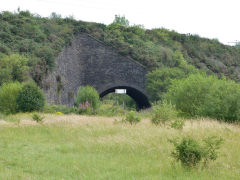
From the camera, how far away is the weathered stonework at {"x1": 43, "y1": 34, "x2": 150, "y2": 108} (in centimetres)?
3891

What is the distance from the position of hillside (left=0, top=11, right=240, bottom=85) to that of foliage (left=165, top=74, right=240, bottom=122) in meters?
13.6

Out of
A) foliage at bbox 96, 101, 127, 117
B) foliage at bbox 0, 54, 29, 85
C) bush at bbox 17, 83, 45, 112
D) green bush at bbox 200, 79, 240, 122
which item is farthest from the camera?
foliage at bbox 96, 101, 127, 117

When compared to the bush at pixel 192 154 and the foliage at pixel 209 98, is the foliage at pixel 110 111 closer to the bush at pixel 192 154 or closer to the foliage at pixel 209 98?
the foliage at pixel 209 98

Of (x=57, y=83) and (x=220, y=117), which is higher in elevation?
(x=57, y=83)

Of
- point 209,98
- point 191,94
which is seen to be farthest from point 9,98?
point 209,98

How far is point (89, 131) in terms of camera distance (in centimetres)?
1427

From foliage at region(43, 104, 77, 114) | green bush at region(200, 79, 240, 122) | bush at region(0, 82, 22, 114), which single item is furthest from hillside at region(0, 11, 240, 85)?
green bush at region(200, 79, 240, 122)

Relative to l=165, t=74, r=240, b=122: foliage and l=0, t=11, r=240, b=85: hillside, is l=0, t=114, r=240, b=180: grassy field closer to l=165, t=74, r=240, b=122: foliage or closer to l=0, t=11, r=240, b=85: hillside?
l=165, t=74, r=240, b=122: foliage

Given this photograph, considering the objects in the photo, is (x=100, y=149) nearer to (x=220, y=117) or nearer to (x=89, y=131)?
(x=89, y=131)

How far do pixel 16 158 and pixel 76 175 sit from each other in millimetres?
2646

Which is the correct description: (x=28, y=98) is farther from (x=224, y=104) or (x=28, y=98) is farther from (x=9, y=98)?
(x=224, y=104)

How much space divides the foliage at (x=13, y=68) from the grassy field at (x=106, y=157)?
564 inches

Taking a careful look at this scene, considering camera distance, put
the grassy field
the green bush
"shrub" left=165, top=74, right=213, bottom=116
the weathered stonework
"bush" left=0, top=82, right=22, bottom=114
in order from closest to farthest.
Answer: the grassy field
the green bush
"shrub" left=165, top=74, right=213, bottom=116
"bush" left=0, top=82, right=22, bottom=114
the weathered stonework

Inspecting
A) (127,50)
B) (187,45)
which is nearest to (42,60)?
(127,50)
